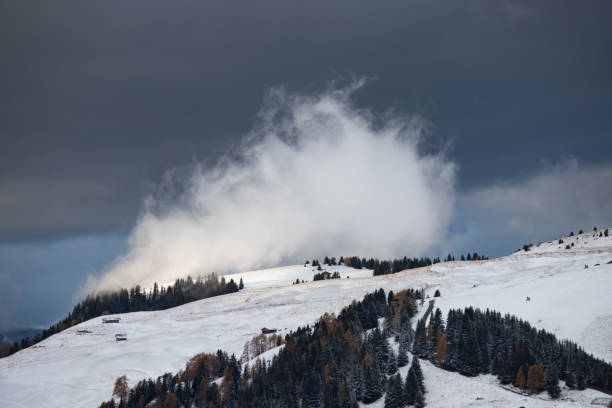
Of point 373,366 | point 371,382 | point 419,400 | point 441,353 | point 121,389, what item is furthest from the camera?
point 121,389

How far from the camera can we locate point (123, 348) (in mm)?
183375

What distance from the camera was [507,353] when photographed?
99.1 metres

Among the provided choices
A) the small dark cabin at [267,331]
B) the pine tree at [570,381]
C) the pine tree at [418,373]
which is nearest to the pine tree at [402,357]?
the pine tree at [418,373]

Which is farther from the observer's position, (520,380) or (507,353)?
(507,353)

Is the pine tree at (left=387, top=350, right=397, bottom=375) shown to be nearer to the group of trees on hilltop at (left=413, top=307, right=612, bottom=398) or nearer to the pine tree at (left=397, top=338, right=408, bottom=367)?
the pine tree at (left=397, top=338, right=408, bottom=367)

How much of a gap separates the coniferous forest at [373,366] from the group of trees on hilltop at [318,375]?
0.73 feet

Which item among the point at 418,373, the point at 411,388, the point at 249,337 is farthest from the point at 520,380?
the point at 249,337

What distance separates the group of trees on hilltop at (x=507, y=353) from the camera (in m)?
87.7

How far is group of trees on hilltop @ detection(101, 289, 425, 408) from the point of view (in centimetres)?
10088

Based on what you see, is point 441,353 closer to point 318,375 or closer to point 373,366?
point 373,366

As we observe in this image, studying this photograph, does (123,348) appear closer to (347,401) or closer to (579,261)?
(347,401)

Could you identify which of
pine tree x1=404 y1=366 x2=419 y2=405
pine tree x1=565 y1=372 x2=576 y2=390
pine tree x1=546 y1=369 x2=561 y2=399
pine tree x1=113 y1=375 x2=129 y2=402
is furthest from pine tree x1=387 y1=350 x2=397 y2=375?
pine tree x1=113 y1=375 x2=129 y2=402

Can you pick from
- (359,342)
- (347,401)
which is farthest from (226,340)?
(347,401)

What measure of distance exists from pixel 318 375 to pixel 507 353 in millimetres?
39858
